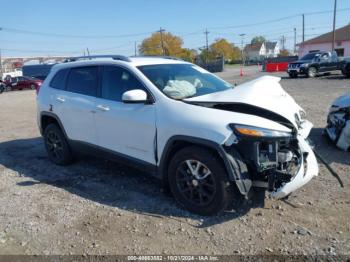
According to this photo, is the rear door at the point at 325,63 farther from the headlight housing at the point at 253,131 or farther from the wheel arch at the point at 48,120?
the headlight housing at the point at 253,131

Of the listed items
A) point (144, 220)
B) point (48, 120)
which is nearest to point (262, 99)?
point (144, 220)

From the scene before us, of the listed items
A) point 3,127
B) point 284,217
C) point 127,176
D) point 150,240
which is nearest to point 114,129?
point 127,176

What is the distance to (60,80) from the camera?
5918mm

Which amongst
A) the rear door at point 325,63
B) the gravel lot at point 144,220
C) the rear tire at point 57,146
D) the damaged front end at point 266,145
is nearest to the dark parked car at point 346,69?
the rear door at point 325,63

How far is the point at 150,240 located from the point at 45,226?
1255 millimetres

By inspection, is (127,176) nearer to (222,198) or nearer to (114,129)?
(114,129)

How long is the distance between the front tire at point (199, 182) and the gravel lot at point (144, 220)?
148mm

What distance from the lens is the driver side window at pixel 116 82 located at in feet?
15.0

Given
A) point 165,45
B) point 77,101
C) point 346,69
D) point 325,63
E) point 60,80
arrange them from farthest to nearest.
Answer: point 165,45, point 325,63, point 346,69, point 60,80, point 77,101

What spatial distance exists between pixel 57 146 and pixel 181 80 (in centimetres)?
265

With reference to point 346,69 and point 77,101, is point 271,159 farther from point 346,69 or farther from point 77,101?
→ point 346,69

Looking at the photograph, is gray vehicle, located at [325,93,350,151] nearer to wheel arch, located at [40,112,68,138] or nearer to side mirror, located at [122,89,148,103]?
side mirror, located at [122,89,148,103]

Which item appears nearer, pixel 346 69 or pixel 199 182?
pixel 199 182

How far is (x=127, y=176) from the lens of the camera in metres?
5.36
